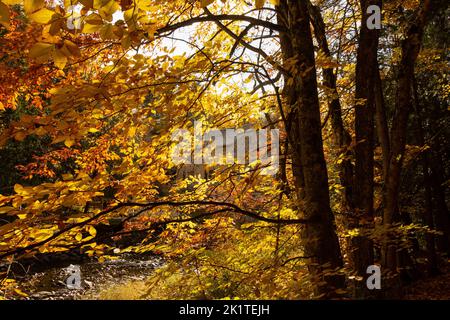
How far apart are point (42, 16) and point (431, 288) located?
9.50 meters

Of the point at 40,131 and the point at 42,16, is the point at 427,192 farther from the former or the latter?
the point at 42,16

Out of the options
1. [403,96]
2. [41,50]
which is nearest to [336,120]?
[403,96]

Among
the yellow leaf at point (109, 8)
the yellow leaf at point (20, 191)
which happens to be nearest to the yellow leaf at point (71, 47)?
the yellow leaf at point (109, 8)

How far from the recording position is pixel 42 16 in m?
1.30

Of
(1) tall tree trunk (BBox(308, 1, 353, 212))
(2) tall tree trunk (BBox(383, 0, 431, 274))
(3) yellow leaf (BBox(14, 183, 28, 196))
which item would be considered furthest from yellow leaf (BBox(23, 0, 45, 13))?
(1) tall tree trunk (BBox(308, 1, 353, 212))

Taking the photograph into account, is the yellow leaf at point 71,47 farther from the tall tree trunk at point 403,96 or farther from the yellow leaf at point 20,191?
the tall tree trunk at point 403,96

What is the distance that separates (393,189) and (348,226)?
1.70 meters

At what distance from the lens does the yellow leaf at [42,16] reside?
1.28 m

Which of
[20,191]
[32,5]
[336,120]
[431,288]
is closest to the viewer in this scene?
[32,5]

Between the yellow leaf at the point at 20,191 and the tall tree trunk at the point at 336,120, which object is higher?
the tall tree trunk at the point at 336,120

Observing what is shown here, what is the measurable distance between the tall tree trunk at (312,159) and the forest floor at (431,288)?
572cm

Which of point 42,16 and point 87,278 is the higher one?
point 42,16

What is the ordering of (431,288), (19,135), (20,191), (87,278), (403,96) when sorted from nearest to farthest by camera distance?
(19,135), (20,191), (403,96), (431,288), (87,278)
